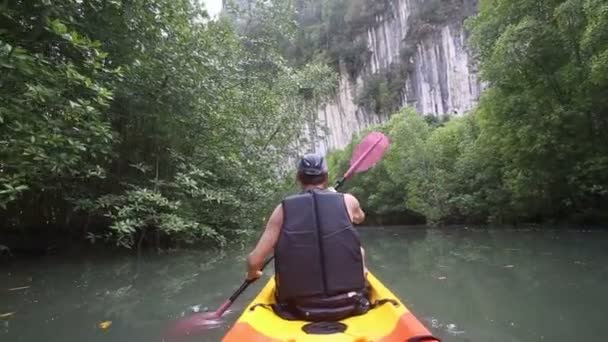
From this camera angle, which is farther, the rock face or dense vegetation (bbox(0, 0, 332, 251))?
the rock face

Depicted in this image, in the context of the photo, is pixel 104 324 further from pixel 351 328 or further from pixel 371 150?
pixel 371 150

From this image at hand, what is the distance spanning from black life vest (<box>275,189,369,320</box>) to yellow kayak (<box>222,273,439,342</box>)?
132mm

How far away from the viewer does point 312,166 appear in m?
2.80

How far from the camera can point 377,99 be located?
50.8 metres

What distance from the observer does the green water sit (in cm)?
425

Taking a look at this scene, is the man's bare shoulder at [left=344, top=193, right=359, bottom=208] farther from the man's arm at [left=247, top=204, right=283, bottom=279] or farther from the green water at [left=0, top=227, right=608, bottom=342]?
the green water at [left=0, top=227, right=608, bottom=342]

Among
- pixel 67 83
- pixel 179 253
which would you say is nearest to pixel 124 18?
pixel 67 83

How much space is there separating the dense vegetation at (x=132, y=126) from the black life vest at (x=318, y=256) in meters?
2.69

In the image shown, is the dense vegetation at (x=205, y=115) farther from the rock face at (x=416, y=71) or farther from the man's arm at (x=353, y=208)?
the rock face at (x=416, y=71)

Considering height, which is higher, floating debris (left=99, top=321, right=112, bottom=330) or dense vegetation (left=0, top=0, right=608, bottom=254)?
dense vegetation (left=0, top=0, right=608, bottom=254)

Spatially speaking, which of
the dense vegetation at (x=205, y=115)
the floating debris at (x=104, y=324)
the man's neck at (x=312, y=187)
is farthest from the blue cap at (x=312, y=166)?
the floating debris at (x=104, y=324)

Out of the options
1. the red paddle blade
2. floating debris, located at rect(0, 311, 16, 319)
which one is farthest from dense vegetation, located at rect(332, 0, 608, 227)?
floating debris, located at rect(0, 311, 16, 319)

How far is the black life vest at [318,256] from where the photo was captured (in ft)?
8.45

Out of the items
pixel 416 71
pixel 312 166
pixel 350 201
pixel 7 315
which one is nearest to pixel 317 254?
pixel 350 201
